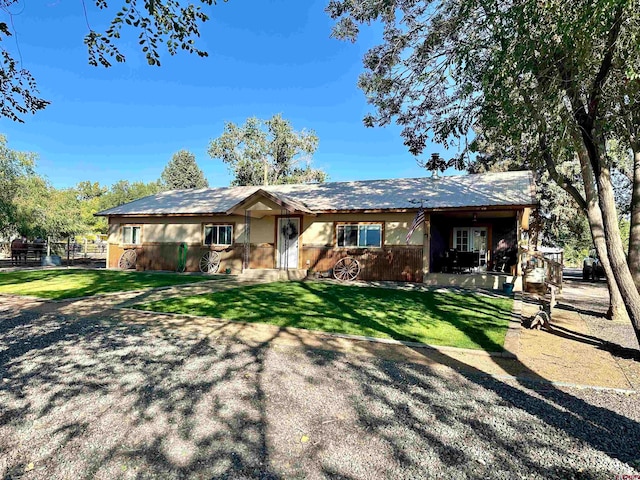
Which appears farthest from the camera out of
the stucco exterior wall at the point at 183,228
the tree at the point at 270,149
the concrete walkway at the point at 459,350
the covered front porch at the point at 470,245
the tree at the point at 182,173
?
the tree at the point at 182,173

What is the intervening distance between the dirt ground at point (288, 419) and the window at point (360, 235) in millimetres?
10093

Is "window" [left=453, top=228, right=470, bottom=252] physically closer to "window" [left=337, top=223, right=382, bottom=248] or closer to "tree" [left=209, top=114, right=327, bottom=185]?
"window" [left=337, top=223, right=382, bottom=248]

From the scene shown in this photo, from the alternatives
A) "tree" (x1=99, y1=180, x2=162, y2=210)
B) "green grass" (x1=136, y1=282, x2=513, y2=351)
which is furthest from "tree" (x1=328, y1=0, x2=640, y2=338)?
"tree" (x1=99, y1=180, x2=162, y2=210)

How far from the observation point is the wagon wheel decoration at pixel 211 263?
17188 millimetres

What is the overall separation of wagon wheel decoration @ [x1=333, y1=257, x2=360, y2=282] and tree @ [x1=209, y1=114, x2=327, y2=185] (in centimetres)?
2615

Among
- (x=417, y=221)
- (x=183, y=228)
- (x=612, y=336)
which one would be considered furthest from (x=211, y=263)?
(x=612, y=336)

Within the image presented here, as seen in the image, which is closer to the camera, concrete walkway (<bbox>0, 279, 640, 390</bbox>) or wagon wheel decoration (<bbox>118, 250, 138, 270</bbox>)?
concrete walkway (<bbox>0, 279, 640, 390</bbox>)

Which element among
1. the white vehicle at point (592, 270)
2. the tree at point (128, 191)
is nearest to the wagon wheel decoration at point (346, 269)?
the white vehicle at point (592, 270)

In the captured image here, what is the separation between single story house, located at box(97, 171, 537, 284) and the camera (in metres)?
14.4

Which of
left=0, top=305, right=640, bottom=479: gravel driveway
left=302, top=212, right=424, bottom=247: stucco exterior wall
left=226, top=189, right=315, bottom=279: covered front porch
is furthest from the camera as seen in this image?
left=226, top=189, right=315, bottom=279: covered front porch

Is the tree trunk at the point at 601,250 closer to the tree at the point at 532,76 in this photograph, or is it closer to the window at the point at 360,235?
the tree at the point at 532,76

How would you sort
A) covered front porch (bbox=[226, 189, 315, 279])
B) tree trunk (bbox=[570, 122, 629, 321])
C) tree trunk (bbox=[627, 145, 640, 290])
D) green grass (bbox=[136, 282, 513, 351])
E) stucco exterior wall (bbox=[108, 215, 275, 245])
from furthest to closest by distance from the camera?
stucco exterior wall (bbox=[108, 215, 275, 245]) < covered front porch (bbox=[226, 189, 315, 279]) < tree trunk (bbox=[570, 122, 629, 321]) < tree trunk (bbox=[627, 145, 640, 290]) < green grass (bbox=[136, 282, 513, 351])

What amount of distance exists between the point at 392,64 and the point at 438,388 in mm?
7678

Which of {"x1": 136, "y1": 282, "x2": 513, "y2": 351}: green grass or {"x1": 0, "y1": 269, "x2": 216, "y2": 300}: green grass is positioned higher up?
{"x1": 0, "y1": 269, "x2": 216, "y2": 300}: green grass
